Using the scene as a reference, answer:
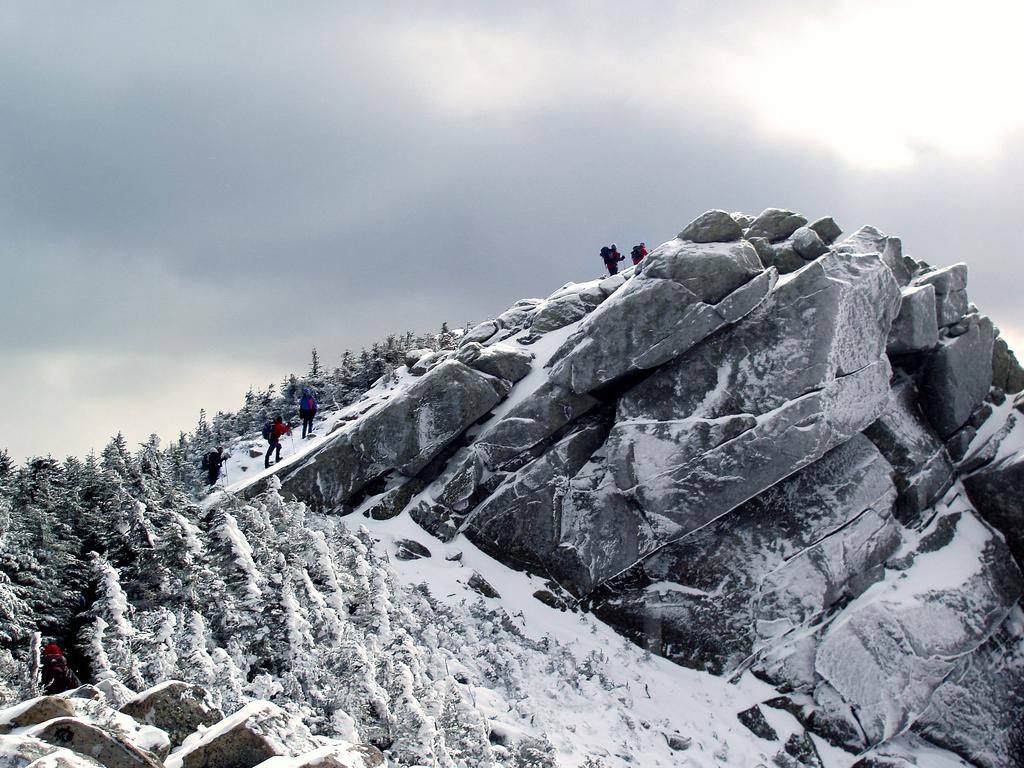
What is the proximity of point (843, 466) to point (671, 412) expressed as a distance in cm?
567

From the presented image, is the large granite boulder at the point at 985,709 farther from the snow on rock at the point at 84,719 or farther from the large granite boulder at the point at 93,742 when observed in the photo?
the large granite boulder at the point at 93,742

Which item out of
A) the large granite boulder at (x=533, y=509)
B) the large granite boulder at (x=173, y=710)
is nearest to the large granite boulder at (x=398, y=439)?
the large granite boulder at (x=533, y=509)

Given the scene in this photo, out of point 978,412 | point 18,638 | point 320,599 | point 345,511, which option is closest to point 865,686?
point 978,412

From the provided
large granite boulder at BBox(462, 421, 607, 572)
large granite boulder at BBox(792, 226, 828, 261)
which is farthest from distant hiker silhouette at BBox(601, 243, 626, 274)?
large granite boulder at BBox(462, 421, 607, 572)

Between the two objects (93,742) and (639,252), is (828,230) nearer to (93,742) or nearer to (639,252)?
(639,252)

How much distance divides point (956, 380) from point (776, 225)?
8.51 meters

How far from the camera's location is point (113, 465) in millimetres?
19734

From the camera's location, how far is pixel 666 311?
2166 centimetres

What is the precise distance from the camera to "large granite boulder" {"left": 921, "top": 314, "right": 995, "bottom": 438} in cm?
2275

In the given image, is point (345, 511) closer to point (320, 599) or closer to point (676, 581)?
point (320, 599)

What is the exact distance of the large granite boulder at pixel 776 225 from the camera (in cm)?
2592

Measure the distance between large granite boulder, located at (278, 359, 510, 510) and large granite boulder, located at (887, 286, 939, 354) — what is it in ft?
45.7

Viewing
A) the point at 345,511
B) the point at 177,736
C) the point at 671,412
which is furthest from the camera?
the point at 345,511

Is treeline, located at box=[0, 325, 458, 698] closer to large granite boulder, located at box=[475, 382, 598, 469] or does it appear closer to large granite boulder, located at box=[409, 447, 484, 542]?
large granite boulder, located at box=[409, 447, 484, 542]
